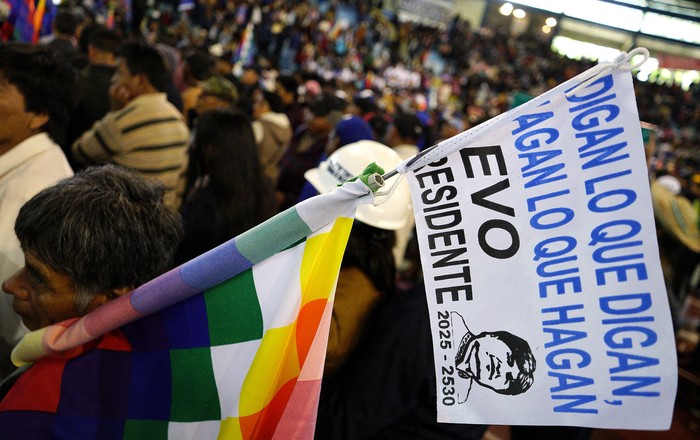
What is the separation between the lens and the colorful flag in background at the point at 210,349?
1121 millimetres

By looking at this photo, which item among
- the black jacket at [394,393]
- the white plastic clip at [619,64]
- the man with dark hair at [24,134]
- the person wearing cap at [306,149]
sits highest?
the person wearing cap at [306,149]

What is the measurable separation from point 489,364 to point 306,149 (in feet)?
11.6

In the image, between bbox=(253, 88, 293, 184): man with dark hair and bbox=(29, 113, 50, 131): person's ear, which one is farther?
bbox=(253, 88, 293, 184): man with dark hair

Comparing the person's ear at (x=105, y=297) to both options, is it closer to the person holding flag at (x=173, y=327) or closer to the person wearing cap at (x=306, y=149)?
the person holding flag at (x=173, y=327)

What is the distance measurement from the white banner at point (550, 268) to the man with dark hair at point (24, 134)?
1.29 meters

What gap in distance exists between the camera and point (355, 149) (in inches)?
85.5

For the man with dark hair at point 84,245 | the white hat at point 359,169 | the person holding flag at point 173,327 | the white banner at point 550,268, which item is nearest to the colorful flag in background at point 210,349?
the person holding flag at point 173,327

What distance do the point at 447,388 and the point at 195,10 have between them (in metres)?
13.5

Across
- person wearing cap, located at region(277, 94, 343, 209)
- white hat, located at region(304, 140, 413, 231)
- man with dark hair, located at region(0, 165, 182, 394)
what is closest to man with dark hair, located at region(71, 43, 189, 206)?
white hat, located at region(304, 140, 413, 231)

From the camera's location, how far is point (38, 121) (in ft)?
6.50

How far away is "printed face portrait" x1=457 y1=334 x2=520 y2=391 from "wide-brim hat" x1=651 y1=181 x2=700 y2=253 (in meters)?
4.46

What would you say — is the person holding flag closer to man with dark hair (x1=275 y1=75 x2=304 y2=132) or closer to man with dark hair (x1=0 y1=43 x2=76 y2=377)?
man with dark hair (x1=0 y1=43 x2=76 y2=377)

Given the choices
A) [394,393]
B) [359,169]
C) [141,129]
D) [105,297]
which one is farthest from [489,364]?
[141,129]

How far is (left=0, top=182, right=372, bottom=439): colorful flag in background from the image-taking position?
112cm
